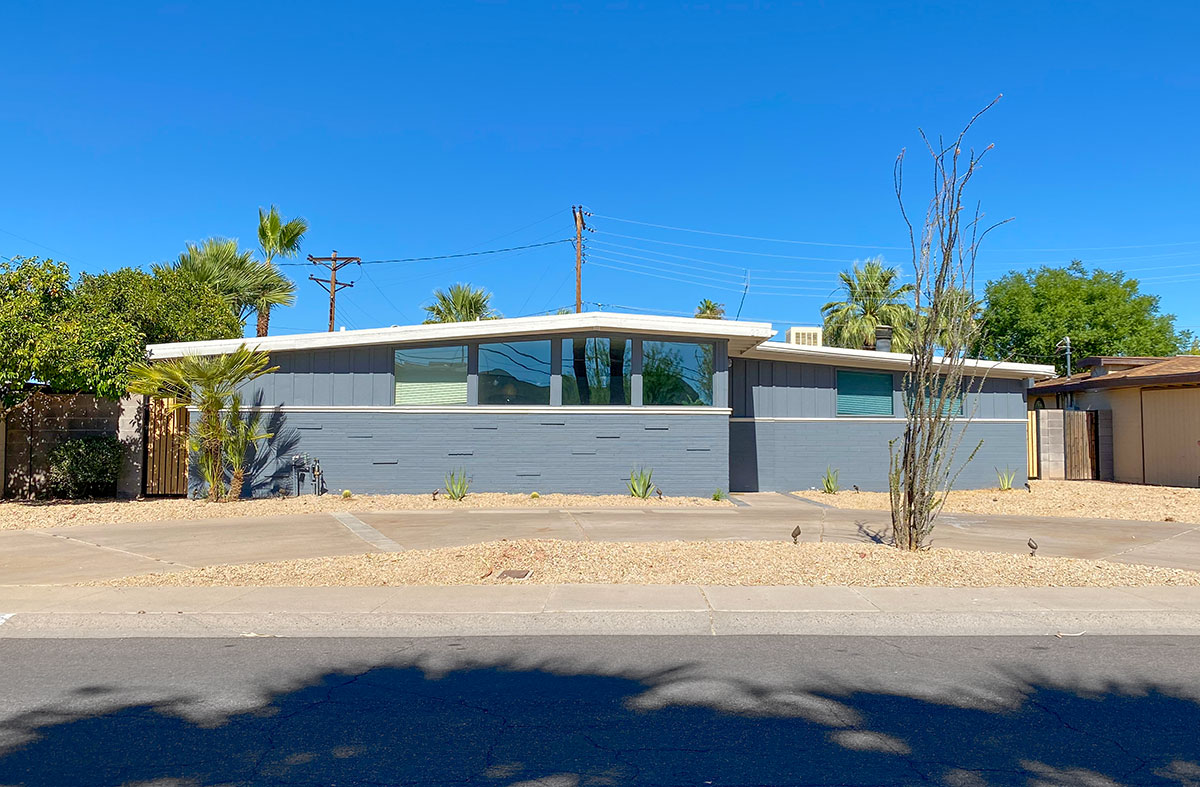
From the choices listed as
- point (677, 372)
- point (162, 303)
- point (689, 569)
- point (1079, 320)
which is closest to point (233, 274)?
point (162, 303)

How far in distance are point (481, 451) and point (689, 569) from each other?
794cm

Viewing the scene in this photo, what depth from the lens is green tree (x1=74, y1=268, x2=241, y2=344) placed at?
19.0 metres

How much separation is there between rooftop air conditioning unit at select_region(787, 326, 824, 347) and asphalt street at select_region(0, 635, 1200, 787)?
1386 cm

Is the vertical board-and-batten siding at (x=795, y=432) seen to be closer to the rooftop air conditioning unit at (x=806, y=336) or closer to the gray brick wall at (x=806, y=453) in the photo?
the gray brick wall at (x=806, y=453)

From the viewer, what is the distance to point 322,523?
12.7 meters

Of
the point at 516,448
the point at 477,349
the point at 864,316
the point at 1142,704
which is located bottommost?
the point at 1142,704

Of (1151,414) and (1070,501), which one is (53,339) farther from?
(1151,414)

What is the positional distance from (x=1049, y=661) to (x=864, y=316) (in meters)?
24.8

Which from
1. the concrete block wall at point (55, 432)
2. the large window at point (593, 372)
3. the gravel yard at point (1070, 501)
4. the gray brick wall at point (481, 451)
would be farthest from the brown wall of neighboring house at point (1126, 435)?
the concrete block wall at point (55, 432)

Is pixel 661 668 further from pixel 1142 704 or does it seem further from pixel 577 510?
pixel 577 510

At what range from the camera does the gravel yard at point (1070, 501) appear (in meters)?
14.5

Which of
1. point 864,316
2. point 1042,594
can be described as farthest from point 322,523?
point 864,316

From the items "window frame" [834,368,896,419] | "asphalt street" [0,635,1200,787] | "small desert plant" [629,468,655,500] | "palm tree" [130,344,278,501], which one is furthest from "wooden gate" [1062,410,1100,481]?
"palm tree" [130,344,278,501]

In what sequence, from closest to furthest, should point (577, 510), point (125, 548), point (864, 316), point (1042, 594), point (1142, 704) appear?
point (1142, 704) < point (1042, 594) < point (125, 548) < point (577, 510) < point (864, 316)
